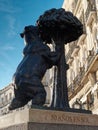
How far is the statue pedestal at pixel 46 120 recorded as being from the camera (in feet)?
20.2

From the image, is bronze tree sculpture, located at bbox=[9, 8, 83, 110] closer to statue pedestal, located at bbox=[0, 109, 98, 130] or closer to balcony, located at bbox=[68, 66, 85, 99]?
statue pedestal, located at bbox=[0, 109, 98, 130]

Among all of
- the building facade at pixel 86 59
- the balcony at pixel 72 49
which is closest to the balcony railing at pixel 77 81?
the building facade at pixel 86 59

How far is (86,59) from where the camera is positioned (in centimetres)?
2923

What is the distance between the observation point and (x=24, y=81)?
22.6ft

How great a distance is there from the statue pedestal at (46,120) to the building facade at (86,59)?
16.9m

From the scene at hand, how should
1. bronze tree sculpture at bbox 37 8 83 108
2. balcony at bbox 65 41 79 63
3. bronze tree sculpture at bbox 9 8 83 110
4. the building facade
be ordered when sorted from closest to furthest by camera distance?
bronze tree sculpture at bbox 9 8 83 110
bronze tree sculpture at bbox 37 8 83 108
the building facade
balcony at bbox 65 41 79 63

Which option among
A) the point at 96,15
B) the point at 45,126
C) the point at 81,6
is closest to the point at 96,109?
the point at 96,15

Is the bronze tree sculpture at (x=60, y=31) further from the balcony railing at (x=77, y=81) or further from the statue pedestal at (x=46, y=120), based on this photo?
the balcony railing at (x=77, y=81)

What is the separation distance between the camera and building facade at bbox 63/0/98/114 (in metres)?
26.8

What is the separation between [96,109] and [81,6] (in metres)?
11.6

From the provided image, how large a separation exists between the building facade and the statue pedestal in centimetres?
1689

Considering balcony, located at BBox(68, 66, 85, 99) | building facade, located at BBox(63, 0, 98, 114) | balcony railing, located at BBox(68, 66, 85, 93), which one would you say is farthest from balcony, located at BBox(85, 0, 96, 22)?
balcony, located at BBox(68, 66, 85, 99)

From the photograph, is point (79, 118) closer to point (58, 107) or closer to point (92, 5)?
point (58, 107)

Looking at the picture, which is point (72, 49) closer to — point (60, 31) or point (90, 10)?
point (90, 10)
